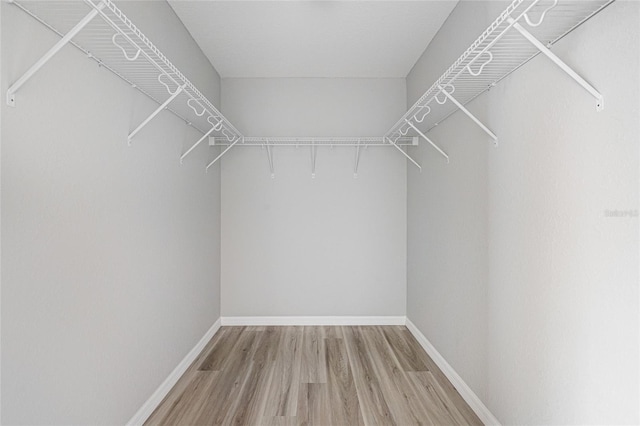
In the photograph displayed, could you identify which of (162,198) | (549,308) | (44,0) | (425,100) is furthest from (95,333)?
(425,100)

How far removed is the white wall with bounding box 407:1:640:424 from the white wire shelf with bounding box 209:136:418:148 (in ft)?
3.32

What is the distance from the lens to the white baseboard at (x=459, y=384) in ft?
6.21

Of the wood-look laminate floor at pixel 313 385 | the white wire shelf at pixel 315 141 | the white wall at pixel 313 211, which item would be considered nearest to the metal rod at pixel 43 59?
the wood-look laminate floor at pixel 313 385

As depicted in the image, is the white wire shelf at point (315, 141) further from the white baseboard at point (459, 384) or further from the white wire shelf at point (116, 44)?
the white baseboard at point (459, 384)

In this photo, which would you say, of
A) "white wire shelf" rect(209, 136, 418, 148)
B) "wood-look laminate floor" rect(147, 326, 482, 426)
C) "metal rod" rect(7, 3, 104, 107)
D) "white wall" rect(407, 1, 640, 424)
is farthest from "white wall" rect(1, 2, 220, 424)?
"white wall" rect(407, 1, 640, 424)

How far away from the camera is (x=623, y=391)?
1066 mm

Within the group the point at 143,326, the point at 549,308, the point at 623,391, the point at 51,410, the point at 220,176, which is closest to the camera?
the point at 623,391

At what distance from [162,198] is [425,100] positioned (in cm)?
169

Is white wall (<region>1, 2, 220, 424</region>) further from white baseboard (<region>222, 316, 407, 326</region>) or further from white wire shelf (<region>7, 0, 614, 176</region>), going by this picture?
white baseboard (<region>222, 316, 407, 326</region>)

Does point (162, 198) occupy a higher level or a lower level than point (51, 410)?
higher

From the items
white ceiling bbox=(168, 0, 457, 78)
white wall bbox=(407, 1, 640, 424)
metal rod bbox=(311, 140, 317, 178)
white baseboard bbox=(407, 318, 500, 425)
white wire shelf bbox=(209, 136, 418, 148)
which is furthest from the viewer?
metal rod bbox=(311, 140, 317, 178)

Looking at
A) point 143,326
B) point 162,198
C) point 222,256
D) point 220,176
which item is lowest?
point 143,326

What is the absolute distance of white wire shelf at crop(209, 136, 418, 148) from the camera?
10.7 feet

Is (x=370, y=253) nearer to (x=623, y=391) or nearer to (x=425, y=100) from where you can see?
(x=425, y=100)
